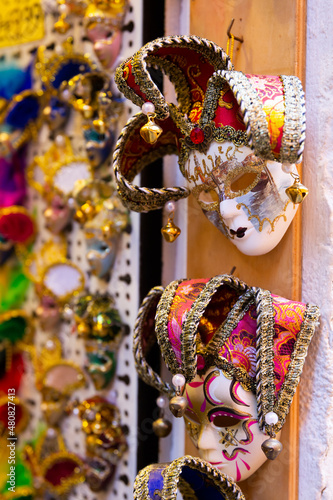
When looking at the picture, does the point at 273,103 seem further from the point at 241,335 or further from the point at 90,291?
the point at 90,291

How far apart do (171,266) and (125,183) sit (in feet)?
0.70

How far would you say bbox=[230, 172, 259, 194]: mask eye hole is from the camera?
66 centimetres

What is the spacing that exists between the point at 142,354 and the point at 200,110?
0.30 metres

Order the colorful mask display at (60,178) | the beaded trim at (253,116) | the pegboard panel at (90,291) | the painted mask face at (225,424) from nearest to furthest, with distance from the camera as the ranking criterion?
the beaded trim at (253,116) → the painted mask face at (225,424) → the pegboard panel at (90,291) → the colorful mask display at (60,178)

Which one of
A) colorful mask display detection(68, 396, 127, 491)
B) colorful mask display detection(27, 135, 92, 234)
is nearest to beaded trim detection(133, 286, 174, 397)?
colorful mask display detection(68, 396, 127, 491)

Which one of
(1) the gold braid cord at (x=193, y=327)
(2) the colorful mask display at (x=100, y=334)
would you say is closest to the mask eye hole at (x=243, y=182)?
(1) the gold braid cord at (x=193, y=327)

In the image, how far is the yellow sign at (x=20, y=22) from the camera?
3.45ft

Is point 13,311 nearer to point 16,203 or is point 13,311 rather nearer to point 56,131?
point 16,203

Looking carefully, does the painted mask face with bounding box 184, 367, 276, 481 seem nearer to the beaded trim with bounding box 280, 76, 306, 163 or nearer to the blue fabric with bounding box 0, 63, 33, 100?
the beaded trim with bounding box 280, 76, 306, 163

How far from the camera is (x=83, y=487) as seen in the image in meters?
0.98

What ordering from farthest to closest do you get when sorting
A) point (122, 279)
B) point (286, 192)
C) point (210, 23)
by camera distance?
point (122, 279) < point (210, 23) < point (286, 192)

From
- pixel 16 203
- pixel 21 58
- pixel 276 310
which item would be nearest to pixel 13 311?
pixel 16 203

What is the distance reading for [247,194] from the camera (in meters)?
0.66

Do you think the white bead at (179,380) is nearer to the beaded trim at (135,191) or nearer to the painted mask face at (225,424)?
the painted mask face at (225,424)
